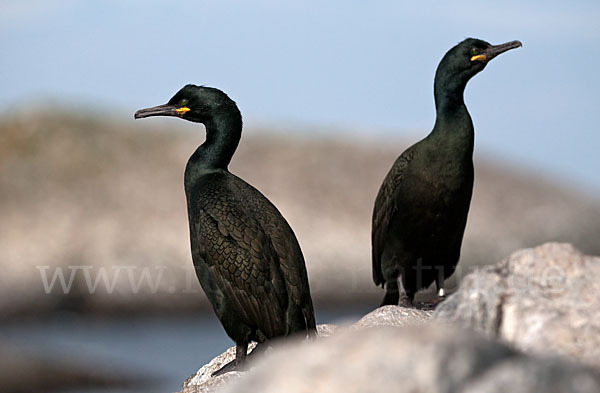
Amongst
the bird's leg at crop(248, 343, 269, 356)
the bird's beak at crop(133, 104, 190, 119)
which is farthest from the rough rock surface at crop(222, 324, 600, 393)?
the bird's beak at crop(133, 104, 190, 119)

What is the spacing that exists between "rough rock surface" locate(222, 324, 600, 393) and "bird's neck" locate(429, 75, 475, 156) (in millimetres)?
6114

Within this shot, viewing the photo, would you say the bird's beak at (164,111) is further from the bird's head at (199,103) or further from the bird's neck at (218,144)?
the bird's neck at (218,144)

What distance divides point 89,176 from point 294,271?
118 ft

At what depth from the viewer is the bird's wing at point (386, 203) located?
913 cm

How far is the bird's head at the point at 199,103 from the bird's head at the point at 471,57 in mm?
2541

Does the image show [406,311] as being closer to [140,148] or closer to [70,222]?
[70,222]

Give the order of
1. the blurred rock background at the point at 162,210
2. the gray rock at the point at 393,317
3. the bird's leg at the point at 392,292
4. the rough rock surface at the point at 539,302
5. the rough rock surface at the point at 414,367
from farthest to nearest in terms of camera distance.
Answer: the blurred rock background at the point at 162,210, the bird's leg at the point at 392,292, the gray rock at the point at 393,317, the rough rock surface at the point at 539,302, the rough rock surface at the point at 414,367

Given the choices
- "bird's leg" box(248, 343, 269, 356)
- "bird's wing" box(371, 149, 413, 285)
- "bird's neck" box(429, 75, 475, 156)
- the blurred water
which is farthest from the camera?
the blurred water

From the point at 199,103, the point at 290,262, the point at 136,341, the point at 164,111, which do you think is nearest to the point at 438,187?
the point at 290,262

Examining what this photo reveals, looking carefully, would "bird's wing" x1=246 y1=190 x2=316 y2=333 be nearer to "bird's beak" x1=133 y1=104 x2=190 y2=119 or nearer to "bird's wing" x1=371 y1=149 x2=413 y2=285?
"bird's beak" x1=133 y1=104 x2=190 y2=119

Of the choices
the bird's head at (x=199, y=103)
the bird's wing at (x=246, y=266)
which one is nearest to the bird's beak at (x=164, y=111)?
the bird's head at (x=199, y=103)

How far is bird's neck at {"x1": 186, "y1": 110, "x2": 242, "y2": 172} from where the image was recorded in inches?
301

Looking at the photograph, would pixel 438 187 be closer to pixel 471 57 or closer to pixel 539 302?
pixel 471 57

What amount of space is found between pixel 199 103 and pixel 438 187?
2615 mm
